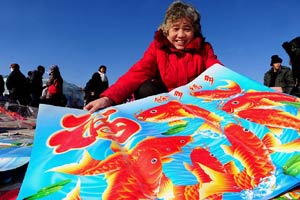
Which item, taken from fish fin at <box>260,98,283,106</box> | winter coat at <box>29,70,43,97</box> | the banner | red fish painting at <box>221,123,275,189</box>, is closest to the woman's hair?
A: the banner

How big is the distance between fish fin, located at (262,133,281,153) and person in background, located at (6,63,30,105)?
566 centimetres

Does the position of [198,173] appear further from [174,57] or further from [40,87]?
[40,87]

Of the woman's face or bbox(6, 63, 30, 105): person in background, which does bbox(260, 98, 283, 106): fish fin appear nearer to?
the woman's face

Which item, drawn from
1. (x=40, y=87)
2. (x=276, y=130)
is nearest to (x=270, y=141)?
(x=276, y=130)

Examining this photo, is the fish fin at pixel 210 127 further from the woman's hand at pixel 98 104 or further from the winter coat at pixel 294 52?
the winter coat at pixel 294 52

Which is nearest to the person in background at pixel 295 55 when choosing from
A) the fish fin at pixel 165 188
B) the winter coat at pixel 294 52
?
the winter coat at pixel 294 52

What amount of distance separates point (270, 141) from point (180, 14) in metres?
1.13

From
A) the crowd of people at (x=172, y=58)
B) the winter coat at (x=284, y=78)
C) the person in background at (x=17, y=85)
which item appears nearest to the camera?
the crowd of people at (x=172, y=58)

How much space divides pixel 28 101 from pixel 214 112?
5.84 meters

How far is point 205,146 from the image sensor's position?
41.6 inches

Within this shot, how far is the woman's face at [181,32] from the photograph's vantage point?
6.33 feet

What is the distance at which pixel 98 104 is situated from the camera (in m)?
1.57

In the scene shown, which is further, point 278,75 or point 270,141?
point 278,75

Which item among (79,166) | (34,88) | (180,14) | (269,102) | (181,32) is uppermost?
(180,14)
